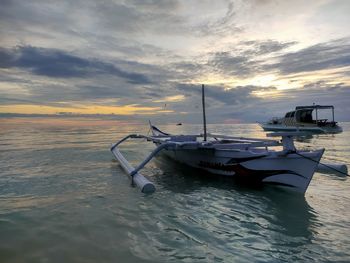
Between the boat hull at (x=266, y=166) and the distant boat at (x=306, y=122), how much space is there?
30.1 meters

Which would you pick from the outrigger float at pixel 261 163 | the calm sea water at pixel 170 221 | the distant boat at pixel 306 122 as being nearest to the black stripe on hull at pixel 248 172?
the outrigger float at pixel 261 163

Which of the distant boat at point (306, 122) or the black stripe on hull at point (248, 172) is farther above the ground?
the distant boat at point (306, 122)

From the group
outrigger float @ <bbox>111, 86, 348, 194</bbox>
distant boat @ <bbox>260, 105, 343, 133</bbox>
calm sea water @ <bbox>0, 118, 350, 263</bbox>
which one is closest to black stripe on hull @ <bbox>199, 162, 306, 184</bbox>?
outrigger float @ <bbox>111, 86, 348, 194</bbox>

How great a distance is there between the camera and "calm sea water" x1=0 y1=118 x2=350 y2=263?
5105 millimetres

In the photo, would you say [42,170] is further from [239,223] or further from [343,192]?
[343,192]

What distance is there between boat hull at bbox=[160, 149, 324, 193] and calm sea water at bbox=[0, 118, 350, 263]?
392 mm

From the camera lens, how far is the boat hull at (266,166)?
8.76m

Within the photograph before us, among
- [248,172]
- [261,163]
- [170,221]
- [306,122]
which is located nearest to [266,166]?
[261,163]

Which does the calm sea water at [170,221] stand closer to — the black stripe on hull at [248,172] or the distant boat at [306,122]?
the black stripe on hull at [248,172]

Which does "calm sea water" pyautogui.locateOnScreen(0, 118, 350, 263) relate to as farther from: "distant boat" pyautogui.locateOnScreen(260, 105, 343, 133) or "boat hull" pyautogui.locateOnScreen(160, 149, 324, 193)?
"distant boat" pyautogui.locateOnScreen(260, 105, 343, 133)

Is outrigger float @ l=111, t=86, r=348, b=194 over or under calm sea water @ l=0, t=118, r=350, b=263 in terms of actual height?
over

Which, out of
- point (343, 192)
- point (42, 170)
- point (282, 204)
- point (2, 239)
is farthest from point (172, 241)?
point (42, 170)

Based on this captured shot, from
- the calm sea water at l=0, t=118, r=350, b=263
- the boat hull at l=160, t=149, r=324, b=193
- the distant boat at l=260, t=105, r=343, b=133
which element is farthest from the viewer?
the distant boat at l=260, t=105, r=343, b=133

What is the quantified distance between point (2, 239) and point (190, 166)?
876 cm
